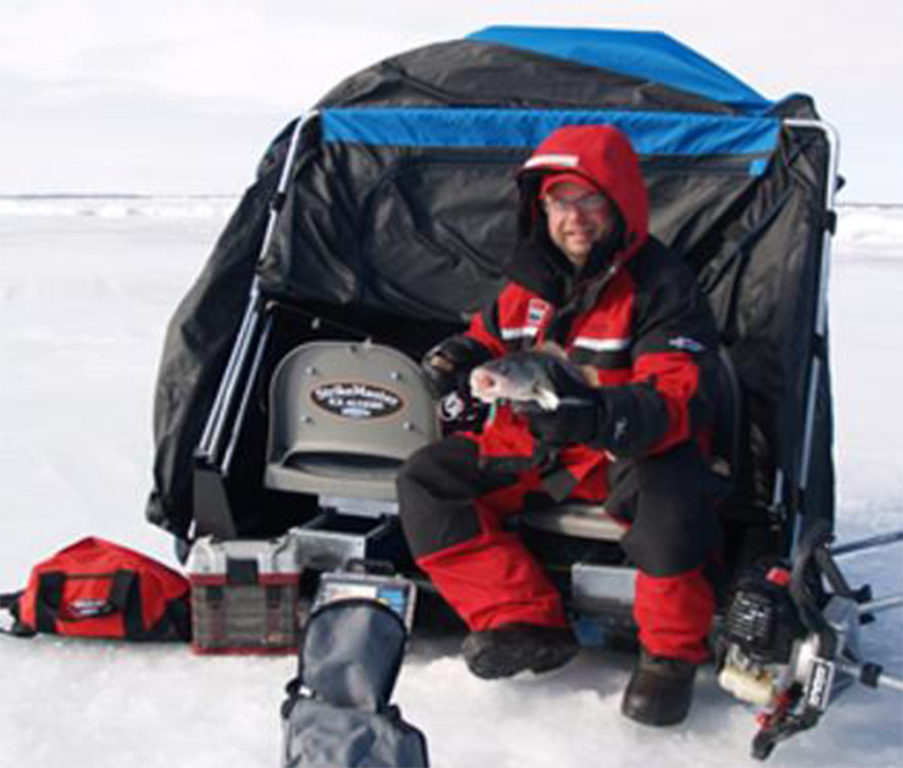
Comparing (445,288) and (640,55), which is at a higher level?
(640,55)

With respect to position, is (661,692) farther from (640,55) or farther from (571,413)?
(640,55)

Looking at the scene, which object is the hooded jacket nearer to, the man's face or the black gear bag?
the man's face

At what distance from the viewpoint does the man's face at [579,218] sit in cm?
321

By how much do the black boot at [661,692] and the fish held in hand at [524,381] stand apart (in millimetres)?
738

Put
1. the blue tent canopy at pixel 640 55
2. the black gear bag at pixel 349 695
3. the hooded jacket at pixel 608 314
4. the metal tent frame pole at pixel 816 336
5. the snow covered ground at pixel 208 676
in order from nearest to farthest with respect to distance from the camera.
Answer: the black gear bag at pixel 349 695 → the snow covered ground at pixel 208 676 → the hooded jacket at pixel 608 314 → the metal tent frame pole at pixel 816 336 → the blue tent canopy at pixel 640 55

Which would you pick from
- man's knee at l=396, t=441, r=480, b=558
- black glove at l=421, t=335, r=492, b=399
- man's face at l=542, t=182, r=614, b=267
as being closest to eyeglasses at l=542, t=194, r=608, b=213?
man's face at l=542, t=182, r=614, b=267

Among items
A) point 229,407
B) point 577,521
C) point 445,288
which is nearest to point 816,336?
point 577,521

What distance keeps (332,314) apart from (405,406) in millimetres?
774

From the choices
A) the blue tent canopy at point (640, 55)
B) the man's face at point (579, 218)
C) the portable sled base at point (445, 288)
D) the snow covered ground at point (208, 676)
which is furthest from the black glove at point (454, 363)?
the blue tent canopy at point (640, 55)

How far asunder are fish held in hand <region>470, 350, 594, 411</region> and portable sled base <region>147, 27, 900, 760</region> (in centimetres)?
59

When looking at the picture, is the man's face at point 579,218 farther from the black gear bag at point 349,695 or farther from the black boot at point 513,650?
the black gear bag at point 349,695

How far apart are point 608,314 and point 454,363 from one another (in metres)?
0.47

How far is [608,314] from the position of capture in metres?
3.18

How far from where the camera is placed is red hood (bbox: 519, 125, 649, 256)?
3.12m
